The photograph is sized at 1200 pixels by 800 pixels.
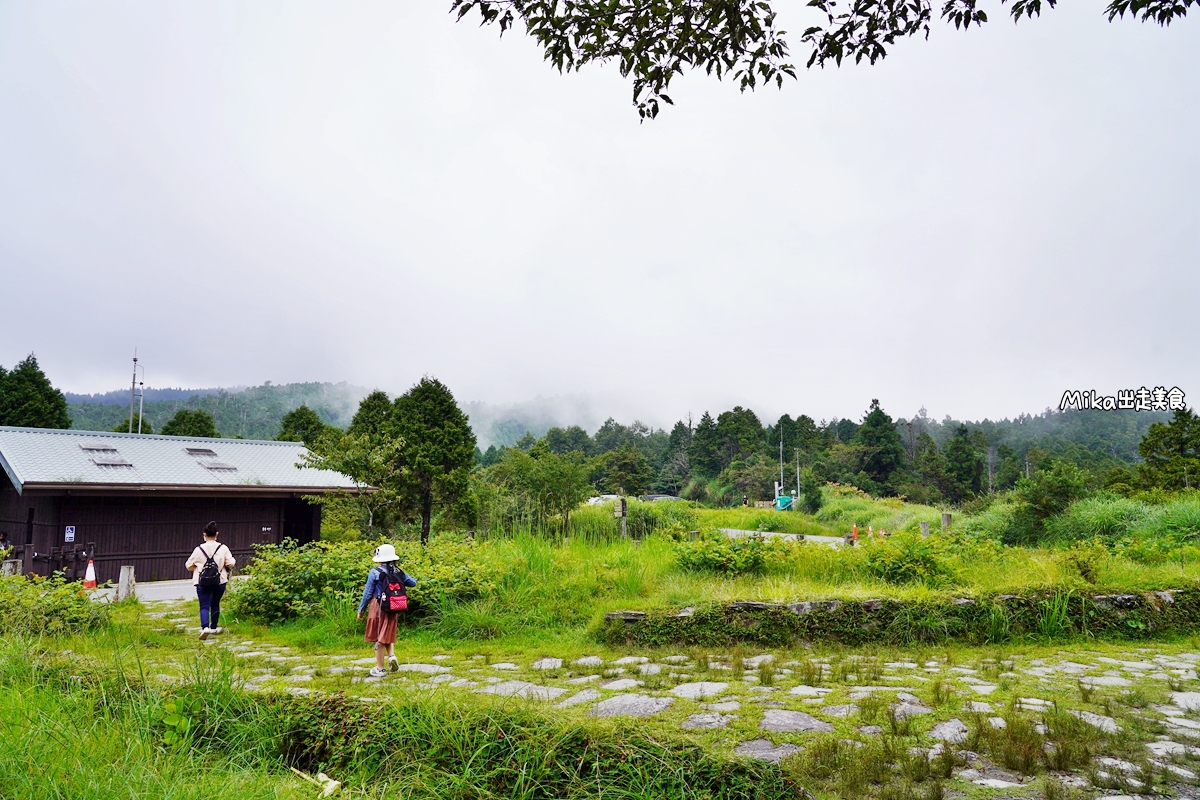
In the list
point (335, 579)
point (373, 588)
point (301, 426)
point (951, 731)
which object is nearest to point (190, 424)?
point (301, 426)

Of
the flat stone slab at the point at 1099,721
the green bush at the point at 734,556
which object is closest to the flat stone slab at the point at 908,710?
the flat stone slab at the point at 1099,721

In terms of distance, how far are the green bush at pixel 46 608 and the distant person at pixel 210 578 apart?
881mm

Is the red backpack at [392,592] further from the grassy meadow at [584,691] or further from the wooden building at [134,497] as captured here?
the wooden building at [134,497]

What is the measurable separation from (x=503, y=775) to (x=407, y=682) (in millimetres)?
2601

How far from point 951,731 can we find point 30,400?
1345 inches

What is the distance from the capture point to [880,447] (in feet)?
143

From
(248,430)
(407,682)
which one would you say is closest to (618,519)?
(407,682)

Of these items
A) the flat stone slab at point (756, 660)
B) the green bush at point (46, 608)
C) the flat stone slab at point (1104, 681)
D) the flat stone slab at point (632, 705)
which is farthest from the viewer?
the green bush at point (46, 608)

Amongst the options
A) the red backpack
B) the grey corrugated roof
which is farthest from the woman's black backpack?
the grey corrugated roof

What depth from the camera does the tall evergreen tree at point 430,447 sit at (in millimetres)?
20047

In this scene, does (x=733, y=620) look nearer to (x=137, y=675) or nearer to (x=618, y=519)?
(x=137, y=675)

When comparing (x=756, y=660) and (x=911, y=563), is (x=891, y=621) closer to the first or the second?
(x=756, y=660)

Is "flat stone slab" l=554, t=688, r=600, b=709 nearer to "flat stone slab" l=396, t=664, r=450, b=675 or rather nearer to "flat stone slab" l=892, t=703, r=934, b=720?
"flat stone slab" l=396, t=664, r=450, b=675

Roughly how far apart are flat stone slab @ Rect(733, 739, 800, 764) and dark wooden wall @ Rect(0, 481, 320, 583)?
45.4 ft
